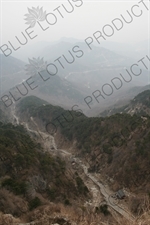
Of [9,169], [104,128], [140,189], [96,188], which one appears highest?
[9,169]

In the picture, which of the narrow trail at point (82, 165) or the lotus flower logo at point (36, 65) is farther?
the lotus flower logo at point (36, 65)

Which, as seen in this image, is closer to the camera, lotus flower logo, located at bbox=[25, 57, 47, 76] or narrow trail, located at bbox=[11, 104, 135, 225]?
narrow trail, located at bbox=[11, 104, 135, 225]

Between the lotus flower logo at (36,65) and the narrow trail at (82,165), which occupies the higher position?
the lotus flower logo at (36,65)

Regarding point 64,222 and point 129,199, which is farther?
point 129,199

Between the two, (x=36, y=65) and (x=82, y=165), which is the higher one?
(x=36, y=65)

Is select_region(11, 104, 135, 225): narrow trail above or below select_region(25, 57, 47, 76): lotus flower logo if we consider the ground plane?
below

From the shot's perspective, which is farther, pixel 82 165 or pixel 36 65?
pixel 36 65

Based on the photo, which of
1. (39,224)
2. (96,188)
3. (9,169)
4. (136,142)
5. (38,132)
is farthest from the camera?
(38,132)

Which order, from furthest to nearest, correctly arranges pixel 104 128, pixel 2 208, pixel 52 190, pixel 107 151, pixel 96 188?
pixel 104 128 < pixel 107 151 < pixel 96 188 < pixel 52 190 < pixel 2 208

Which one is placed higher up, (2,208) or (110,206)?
(2,208)

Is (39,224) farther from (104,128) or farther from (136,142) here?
(104,128)

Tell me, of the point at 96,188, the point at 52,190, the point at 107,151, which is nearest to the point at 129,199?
the point at 96,188
